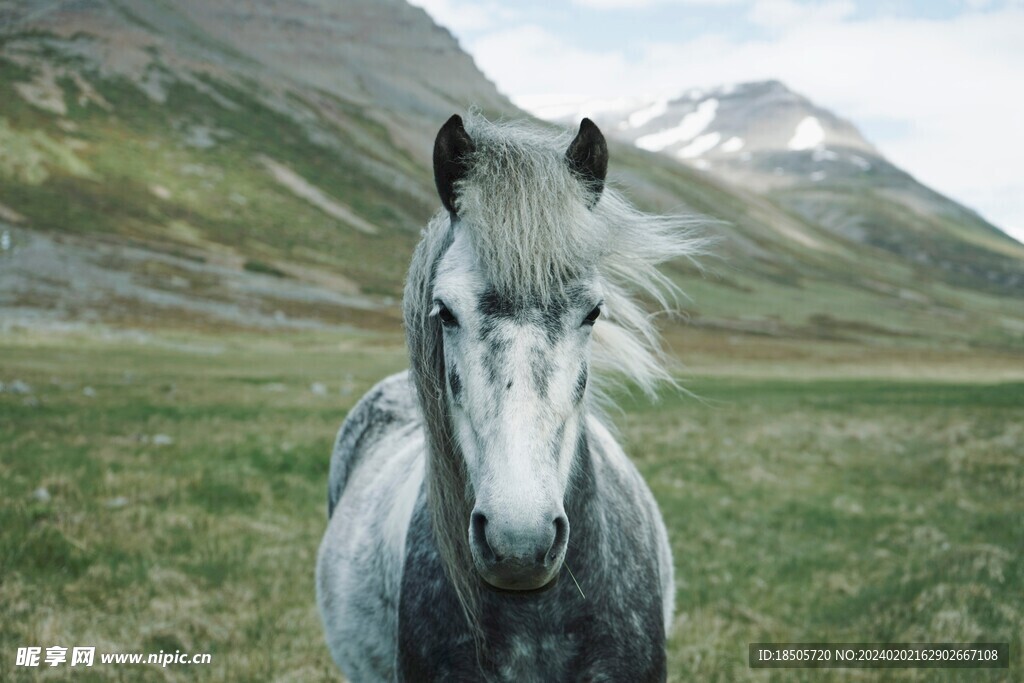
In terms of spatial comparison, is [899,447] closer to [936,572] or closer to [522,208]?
[936,572]

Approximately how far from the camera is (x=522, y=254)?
10.2ft

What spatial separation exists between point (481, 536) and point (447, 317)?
96cm

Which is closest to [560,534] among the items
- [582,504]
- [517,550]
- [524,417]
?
[517,550]

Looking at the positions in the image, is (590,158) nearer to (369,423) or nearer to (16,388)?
(369,423)

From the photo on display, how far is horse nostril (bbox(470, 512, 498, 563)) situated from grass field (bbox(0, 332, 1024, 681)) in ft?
8.04

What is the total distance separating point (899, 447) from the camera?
1891 cm

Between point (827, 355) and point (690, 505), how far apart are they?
2393 inches

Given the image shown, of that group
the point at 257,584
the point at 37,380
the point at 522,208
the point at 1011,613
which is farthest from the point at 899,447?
the point at 37,380

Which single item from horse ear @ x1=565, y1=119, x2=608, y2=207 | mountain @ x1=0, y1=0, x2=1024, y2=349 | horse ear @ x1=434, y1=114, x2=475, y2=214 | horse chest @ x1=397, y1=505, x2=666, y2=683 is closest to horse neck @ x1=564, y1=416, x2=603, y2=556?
horse chest @ x1=397, y1=505, x2=666, y2=683

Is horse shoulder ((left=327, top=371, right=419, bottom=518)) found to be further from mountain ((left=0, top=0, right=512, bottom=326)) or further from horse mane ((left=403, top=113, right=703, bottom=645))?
mountain ((left=0, top=0, right=512, bottom=326))

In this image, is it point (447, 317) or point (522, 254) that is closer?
point (522, 254)

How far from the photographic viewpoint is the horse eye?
325 cm

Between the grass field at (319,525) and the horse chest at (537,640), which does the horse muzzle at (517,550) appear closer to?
the horse chest at (537,640)

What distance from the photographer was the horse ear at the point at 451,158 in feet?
11.1
